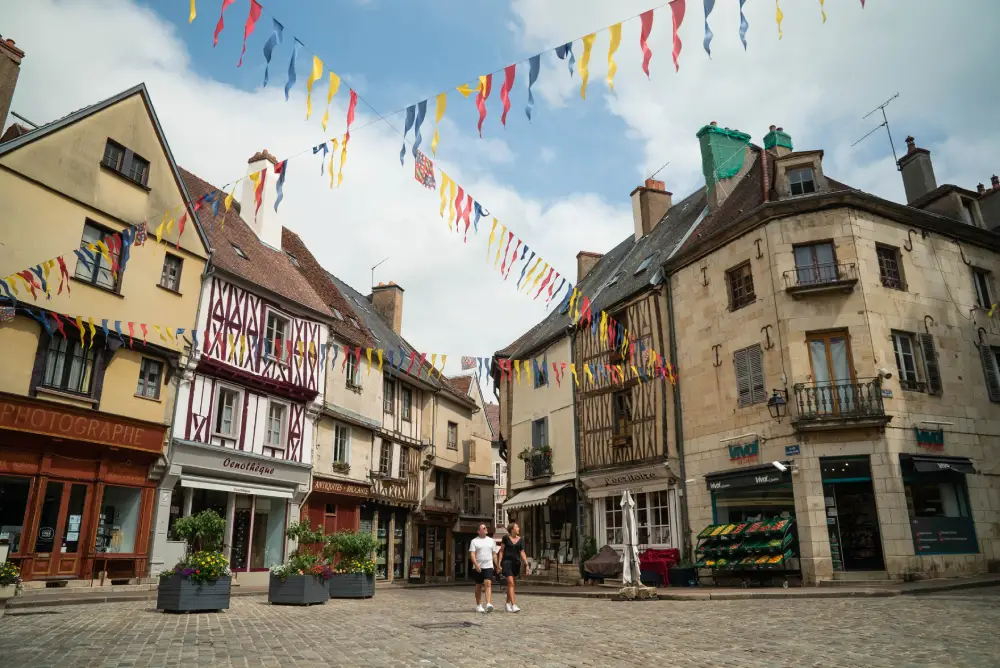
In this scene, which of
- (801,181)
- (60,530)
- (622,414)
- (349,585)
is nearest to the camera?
(349,585)

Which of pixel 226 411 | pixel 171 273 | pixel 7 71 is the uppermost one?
pixel 7 71

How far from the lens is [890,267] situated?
15.7 meters

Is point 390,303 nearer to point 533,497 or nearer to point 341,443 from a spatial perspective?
point 341,443

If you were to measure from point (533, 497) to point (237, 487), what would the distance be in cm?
898

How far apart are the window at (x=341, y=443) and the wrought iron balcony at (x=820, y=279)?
13.4 meters

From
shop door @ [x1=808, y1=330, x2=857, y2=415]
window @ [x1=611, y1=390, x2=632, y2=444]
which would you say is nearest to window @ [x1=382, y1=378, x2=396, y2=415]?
window @ [x1=611, y1=390, x2=632, y2=444]

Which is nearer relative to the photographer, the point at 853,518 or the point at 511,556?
the point at 511,556

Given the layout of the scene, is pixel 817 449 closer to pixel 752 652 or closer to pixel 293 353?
pixel 752 652

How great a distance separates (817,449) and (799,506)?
1218mm

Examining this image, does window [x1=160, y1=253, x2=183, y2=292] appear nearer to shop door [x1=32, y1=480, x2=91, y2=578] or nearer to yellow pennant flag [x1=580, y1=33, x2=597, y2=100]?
shop door [x1=32, y1=480, x2=91, y2=578]

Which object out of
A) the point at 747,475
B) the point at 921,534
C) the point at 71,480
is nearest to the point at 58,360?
the point at 71,480

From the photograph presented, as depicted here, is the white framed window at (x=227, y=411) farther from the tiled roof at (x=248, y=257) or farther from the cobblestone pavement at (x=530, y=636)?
the cobblestone pavement at (x=530, y=636)

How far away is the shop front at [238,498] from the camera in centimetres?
1541

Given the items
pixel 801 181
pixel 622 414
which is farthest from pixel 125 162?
pixel 801 181
